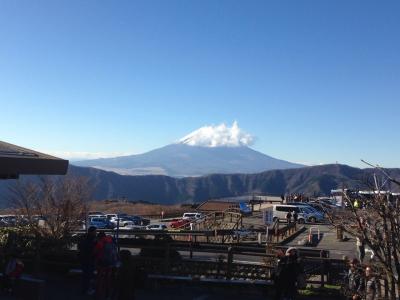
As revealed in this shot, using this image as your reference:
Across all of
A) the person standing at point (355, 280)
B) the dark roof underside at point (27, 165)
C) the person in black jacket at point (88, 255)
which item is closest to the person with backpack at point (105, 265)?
the person in black jacket at point (88, 255)

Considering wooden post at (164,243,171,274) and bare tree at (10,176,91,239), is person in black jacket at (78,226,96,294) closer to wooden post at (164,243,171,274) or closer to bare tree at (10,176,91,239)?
wooden post at (164,243,171,274)

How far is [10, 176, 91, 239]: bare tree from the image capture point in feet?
62.5

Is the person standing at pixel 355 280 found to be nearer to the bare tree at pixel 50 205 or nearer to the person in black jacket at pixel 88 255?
the person in black jacket at pixel 88 255

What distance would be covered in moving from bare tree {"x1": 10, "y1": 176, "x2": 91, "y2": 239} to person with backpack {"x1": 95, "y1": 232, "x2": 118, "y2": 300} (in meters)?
6.39

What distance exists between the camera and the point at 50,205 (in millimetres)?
19719

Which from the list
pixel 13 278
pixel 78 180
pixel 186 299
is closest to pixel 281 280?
pixel 186 299

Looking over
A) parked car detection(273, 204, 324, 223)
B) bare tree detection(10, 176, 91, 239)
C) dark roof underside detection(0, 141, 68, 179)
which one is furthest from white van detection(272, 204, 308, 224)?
dark roof underside detection(0, 141, 68, 179)

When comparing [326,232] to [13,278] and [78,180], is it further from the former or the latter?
[13,278]

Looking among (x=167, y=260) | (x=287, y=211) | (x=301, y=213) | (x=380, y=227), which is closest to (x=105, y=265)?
(x=167, y=260)

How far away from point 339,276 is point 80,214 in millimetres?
10217

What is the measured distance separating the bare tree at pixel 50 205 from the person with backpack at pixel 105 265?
639 cm

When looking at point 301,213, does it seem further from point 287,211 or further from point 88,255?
point 88,255

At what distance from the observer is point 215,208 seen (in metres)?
72.5

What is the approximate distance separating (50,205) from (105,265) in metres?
8.68
